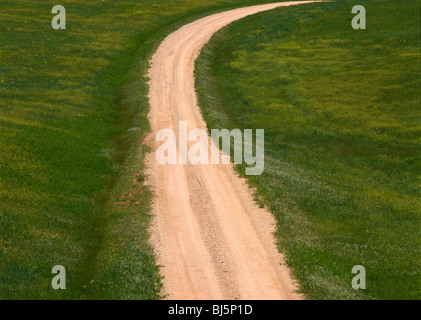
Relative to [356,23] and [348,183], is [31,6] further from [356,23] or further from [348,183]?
[348,183]

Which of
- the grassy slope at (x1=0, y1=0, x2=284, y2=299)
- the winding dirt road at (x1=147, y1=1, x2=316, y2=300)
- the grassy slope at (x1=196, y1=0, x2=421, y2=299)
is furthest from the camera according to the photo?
the grassy slope at (x1=196, y1=0, x2=421, y2=299)

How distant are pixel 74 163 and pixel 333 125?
25.0 meters

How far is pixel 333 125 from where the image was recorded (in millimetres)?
48094

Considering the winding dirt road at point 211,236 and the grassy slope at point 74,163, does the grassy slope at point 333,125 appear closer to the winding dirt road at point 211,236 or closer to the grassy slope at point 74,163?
the winding dirt road at point 211,236

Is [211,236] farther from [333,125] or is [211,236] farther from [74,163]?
[333,125]

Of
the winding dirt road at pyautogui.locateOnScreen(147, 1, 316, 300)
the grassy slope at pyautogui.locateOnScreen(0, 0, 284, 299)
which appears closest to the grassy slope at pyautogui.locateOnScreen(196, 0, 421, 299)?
the winding dirt road at pyautogui.locateOnScreen(147, 1, 316, 300)

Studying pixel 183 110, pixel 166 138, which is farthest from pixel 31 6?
pixel 166 138

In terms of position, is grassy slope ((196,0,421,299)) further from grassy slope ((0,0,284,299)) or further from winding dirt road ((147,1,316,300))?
grassy slope ((0,0,284,299))

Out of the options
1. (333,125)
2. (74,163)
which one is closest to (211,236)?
(74,163)

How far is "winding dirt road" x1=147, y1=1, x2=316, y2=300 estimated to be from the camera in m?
22.7

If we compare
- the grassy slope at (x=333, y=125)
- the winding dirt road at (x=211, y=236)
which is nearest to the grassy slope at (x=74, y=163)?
the winding dirt road at (x=211, y=236)

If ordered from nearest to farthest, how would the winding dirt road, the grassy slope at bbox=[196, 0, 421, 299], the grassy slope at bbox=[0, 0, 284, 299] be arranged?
the winding dirt road, the grassy slope at bbox=[0, 0, 284, 299], the grassy slope at bbox=[196, 0, 421, 299]

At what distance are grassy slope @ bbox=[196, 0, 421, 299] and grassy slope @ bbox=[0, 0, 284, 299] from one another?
7.83m

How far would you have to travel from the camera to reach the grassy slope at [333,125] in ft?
83.5
